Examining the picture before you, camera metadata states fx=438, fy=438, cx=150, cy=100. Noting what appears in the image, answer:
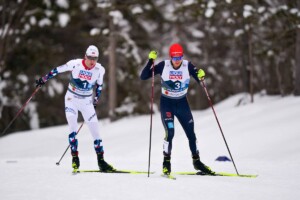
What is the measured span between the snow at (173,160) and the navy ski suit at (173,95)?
848 mm

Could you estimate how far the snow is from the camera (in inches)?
241

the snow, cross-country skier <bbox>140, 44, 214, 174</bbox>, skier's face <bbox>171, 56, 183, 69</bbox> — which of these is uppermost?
skier's face <bbox>171, 56, 183, 69</bbox>

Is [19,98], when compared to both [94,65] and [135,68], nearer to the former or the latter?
[135,68]

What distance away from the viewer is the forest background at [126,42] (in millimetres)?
→ 17359

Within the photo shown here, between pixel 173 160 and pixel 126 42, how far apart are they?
10782 mm

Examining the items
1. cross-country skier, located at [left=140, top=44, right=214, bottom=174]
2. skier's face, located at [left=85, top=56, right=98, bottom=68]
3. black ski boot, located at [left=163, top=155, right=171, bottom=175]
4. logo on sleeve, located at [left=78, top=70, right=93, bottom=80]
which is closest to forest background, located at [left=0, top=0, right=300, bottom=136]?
cross-country skier, located at [left=140, top=44, right=214, bottom=174]

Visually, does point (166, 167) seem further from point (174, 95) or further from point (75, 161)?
point (75, 161)

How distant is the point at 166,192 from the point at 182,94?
91.2 inches

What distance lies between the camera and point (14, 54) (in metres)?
20.9

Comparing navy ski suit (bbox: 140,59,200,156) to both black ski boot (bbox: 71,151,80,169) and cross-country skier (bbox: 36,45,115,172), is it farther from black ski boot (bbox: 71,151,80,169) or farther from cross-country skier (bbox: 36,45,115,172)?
black ski boot (bbox: 71,151,80,169)

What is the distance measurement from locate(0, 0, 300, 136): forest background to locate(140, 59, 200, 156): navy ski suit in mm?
8481

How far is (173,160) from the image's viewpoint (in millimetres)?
10664

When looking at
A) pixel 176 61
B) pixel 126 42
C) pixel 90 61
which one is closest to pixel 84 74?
pixel 90 61

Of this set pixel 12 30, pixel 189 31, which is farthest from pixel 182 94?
pixel 189 31
